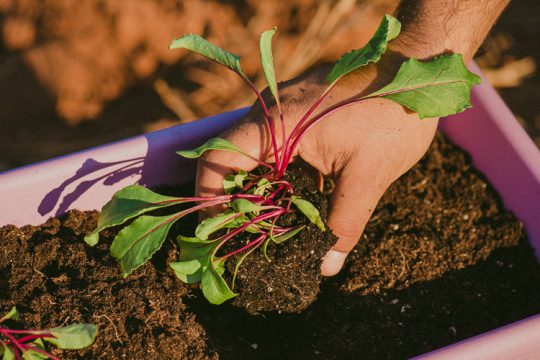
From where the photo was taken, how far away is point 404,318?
4.52 ft

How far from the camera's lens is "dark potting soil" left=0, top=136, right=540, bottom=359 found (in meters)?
1.27

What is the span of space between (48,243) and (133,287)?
0.21m

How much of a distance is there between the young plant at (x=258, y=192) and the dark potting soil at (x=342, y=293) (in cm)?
13

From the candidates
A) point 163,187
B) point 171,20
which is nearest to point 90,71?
point 171,20

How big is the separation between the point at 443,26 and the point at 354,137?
348mm

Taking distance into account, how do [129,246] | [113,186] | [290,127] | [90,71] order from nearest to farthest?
1. [129,246]
2. [290,127]
3. [113,186]
4. [90,71]

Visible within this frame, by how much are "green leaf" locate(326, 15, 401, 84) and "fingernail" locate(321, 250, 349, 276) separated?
0.38 metres

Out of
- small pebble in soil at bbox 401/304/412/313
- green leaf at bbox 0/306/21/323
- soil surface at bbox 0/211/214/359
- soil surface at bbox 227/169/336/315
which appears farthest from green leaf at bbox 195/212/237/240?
small pebble in soil at bbox 401/304/412/313

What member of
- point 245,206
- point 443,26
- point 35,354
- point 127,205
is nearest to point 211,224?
point 245,206

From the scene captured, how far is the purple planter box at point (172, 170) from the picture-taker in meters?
1.34

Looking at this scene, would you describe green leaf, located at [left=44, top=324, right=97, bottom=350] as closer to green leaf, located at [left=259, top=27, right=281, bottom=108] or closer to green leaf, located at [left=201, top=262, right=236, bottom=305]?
green leaf, located at [left=201, top=262, right=236, bottom=305]

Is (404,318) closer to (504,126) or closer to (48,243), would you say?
(504,126)

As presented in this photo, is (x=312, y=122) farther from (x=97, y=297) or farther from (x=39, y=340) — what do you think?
(x=39, y=340)

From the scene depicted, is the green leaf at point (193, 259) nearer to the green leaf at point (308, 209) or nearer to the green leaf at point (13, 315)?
the green leaf at point (308, 209)
